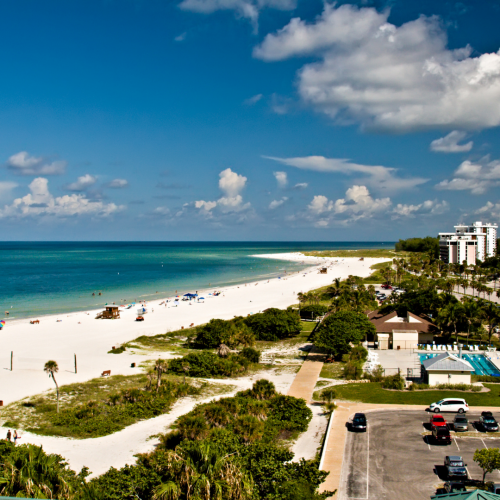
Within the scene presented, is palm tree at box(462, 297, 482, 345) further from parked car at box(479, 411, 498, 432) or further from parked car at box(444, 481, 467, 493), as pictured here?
parked car at box(444, 481, 467, 493)

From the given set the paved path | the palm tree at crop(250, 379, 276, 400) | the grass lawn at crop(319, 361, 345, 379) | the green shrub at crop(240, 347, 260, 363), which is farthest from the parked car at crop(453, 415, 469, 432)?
the green shrub at crop(240, 347, 260, 363)

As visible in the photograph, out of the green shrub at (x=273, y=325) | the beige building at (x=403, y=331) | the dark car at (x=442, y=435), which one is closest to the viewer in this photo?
the dark car at (x=442, y=435)

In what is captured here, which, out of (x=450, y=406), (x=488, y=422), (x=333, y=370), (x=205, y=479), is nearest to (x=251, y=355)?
(x=333, y=370)

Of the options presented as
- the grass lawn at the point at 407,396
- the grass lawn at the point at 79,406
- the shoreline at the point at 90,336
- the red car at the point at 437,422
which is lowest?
the shoreline at the point at 90,336

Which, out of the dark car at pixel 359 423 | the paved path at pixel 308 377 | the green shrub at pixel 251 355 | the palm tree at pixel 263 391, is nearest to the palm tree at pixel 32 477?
the palm tree at pixel 263 391

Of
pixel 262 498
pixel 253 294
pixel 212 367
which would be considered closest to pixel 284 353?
pixel 212 367

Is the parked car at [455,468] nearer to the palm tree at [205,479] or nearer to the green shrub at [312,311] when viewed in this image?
the palm tree at [205,479]

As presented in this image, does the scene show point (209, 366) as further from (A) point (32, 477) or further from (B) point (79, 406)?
(A) point (32, 477)
